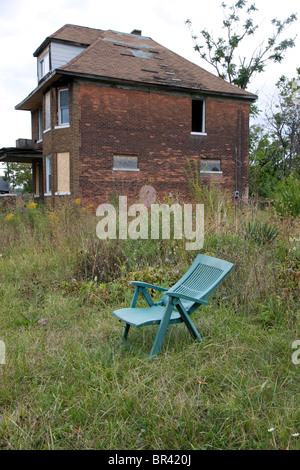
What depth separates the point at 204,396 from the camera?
9.02 feet

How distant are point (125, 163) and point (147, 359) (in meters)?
16.0

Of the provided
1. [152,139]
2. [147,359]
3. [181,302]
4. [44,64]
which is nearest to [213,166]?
[152,139]

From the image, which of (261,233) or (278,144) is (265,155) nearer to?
(278,144)

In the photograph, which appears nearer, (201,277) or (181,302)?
(181,302)

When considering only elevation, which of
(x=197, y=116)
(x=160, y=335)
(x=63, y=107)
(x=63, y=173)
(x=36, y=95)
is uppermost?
(x=36, y=95)

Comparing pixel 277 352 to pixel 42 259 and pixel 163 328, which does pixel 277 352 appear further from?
pixel 42 259

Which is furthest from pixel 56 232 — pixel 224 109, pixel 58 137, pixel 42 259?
pixel 224 109

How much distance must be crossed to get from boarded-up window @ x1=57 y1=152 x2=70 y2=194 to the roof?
3.43 meters

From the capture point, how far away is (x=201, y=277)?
166 inches

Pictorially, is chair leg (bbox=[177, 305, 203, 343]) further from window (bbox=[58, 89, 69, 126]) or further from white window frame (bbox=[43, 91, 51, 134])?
white window frame (bbox=[43, 91, 51, 134])

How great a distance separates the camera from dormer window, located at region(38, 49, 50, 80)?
2104 cm

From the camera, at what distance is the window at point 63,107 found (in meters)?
18.6

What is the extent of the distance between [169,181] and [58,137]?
551cm

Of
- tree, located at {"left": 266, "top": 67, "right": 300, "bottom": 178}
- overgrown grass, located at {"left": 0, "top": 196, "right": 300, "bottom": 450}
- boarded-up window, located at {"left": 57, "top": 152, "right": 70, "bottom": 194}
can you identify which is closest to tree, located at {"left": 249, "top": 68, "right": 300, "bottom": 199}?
tree, located at {"left": 266, "top": 67, "right": 300, "bottom": 178}
